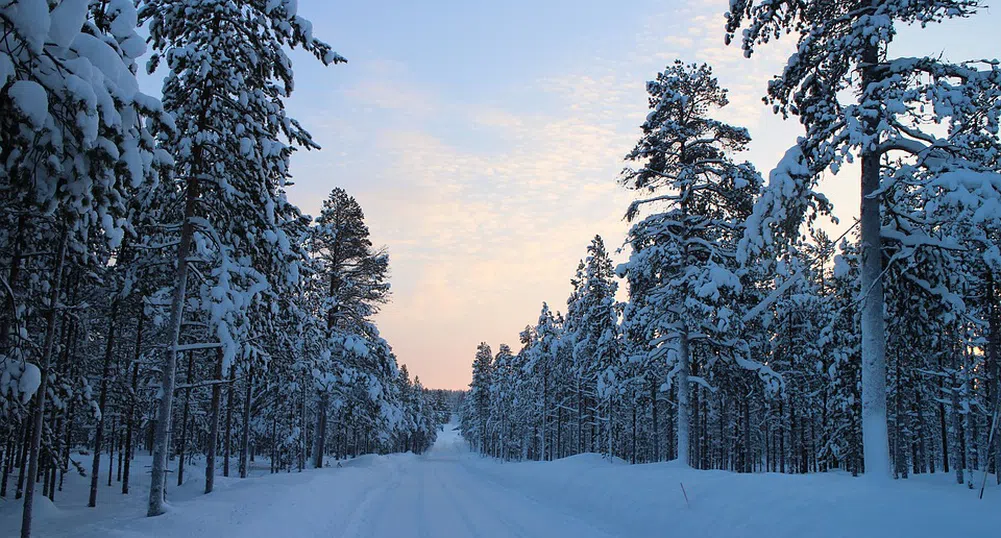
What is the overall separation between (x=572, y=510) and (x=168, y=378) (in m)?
11.2

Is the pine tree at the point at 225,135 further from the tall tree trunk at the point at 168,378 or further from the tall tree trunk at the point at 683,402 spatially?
the tall tree trunk at the point at 683,402

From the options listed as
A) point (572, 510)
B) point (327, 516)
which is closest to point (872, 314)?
point (572, 510)

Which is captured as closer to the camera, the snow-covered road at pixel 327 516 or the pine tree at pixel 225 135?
the snow-covered road at pixel 327 516

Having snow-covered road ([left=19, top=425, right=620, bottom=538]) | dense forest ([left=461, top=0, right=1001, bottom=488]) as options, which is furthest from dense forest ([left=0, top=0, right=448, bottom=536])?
dense forest ([left=461, top=0, right=1001, bottom=488])

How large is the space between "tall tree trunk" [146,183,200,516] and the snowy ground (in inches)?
23.9

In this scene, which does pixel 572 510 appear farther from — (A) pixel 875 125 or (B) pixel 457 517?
(A) pixel 875 125

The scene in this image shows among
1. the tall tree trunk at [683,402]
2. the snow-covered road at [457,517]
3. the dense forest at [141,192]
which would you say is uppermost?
the dense forest at [141,192]

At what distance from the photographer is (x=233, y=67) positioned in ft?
40.3

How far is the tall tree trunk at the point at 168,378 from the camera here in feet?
35.6

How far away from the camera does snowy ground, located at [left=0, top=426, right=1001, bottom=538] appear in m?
7.90

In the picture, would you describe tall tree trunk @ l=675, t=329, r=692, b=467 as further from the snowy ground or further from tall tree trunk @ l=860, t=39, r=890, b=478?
tall tree trunk @ l=860, t=39, r=890, b=478

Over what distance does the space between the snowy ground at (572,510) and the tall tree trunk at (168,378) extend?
0.61 m

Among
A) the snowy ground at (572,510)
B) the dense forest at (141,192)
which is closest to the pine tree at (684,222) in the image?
the snowy ground at (572,510)

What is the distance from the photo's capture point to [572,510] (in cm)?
1647
